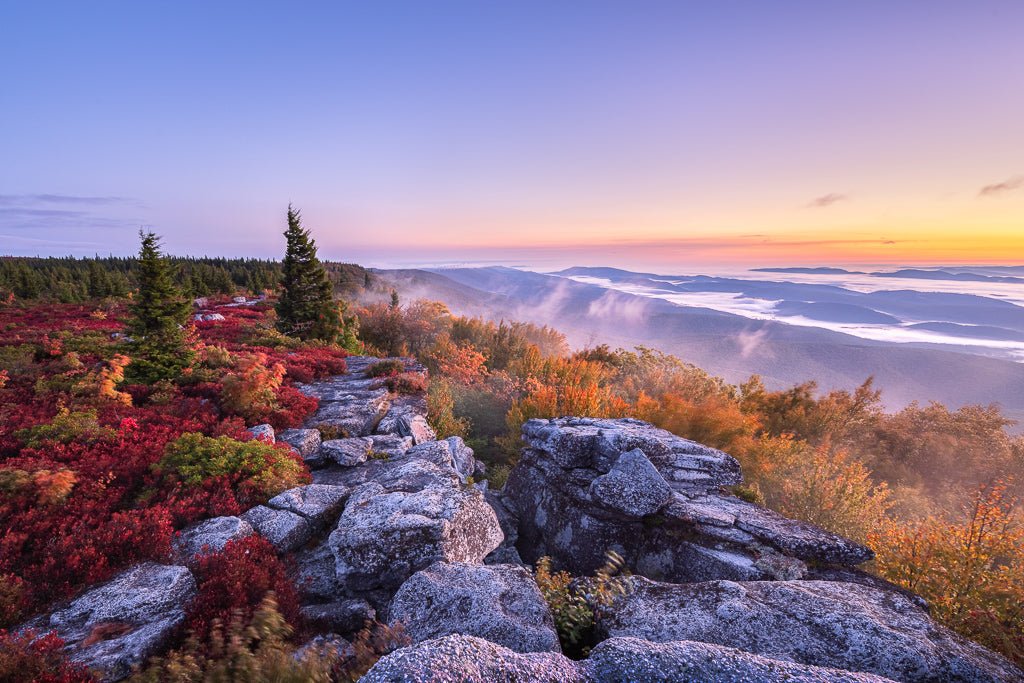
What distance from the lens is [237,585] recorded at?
400 cm

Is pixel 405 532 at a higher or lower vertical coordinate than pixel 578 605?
higher

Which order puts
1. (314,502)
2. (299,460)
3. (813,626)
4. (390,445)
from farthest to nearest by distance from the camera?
(390,445) < (299,460) < (314,502) < (813,626)

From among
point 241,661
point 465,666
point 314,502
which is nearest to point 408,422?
point 314,502

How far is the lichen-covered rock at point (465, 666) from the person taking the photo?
2.06 meters

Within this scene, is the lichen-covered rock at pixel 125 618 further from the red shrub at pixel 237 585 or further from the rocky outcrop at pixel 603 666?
the rocky outcrop at pixel 603 666

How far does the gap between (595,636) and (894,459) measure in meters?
15.9

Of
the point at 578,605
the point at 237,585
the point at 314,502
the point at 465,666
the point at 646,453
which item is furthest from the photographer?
the point at 646,453

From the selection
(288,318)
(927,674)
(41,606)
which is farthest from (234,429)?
(288,318)

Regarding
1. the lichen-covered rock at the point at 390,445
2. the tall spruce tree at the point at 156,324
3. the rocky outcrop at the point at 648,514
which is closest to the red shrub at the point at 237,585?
the lichen-covered rock at the point at 390,445

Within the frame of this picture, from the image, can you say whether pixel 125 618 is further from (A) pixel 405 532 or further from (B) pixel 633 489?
(B) pixel 633 489

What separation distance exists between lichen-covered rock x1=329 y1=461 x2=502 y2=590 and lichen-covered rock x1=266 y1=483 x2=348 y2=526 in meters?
0.32

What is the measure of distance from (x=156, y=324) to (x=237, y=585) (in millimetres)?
10055

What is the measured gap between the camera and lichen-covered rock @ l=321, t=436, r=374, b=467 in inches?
286

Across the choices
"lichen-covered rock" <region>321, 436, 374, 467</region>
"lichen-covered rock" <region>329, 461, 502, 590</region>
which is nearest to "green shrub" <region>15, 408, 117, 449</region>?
"lichen-covered rock" <region>321, 436, 374, 467</region>
